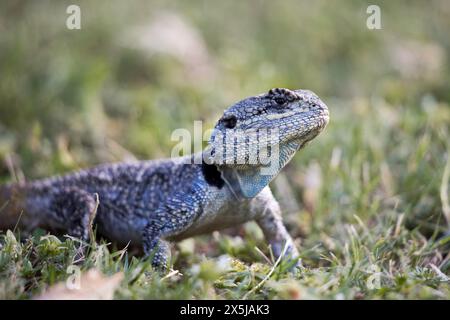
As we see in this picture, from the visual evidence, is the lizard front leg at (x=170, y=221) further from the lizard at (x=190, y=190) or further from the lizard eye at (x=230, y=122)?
the lizard eye at (x=230, y=122)

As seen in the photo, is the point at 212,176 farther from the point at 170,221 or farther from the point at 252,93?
the point at 252,93

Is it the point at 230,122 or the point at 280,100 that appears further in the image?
the point at 230,122

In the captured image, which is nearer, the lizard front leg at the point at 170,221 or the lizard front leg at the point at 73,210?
the lizard front leg at the point at 170,221

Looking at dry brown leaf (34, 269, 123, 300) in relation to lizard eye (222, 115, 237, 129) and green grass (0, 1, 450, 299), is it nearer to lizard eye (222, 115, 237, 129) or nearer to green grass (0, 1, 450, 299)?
green grass (0, 1, 450, 299)

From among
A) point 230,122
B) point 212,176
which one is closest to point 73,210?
point 212,176

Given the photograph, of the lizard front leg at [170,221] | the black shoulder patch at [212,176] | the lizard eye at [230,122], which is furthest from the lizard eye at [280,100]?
the lizard front leg at [170,221]

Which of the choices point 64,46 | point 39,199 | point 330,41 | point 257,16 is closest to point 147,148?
point 39,199
